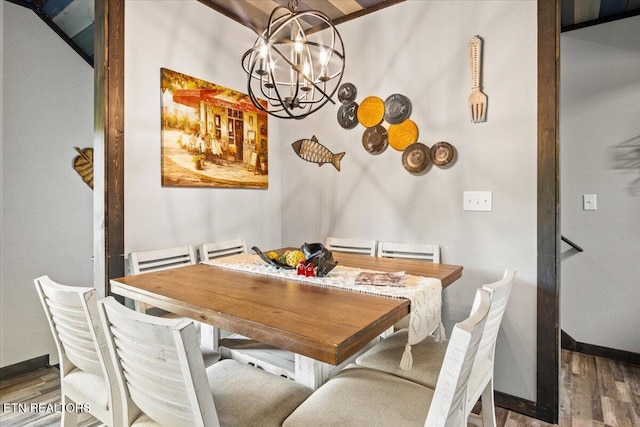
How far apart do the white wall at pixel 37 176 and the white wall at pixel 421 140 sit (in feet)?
2.94

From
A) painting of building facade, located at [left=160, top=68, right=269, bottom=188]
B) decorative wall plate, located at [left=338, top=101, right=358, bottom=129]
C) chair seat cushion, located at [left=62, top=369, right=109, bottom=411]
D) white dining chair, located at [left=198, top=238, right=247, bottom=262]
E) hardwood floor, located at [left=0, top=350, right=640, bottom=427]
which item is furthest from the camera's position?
decorative wall plate, located at [left=338, top=101, right=358, bottom=129]

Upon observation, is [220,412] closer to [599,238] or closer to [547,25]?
[547,25]

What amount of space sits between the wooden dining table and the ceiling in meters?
2.04

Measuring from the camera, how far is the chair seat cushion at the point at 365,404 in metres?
1.04

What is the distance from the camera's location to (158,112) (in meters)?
2.30

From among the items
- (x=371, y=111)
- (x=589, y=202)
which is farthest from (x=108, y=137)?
(x=589, y=202)

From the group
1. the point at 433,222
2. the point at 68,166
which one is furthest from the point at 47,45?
the point at 433,222

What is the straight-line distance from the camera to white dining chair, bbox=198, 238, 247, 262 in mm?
2248

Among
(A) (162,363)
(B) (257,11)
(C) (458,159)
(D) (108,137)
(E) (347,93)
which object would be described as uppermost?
(B) (257,11)

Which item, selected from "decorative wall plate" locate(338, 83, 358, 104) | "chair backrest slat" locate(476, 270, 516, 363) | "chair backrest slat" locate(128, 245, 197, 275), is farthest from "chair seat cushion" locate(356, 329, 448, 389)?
"decorative wall plate" locate(338, 83, 358, 104)

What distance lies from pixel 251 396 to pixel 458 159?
1864mm

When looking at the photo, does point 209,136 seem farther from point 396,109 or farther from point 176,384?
point 176,384

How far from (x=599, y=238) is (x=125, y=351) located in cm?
328

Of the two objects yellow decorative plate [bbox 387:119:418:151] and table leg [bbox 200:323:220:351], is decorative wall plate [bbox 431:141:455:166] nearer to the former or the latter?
yellow decorative plate [bbox 387:119:418:151]
